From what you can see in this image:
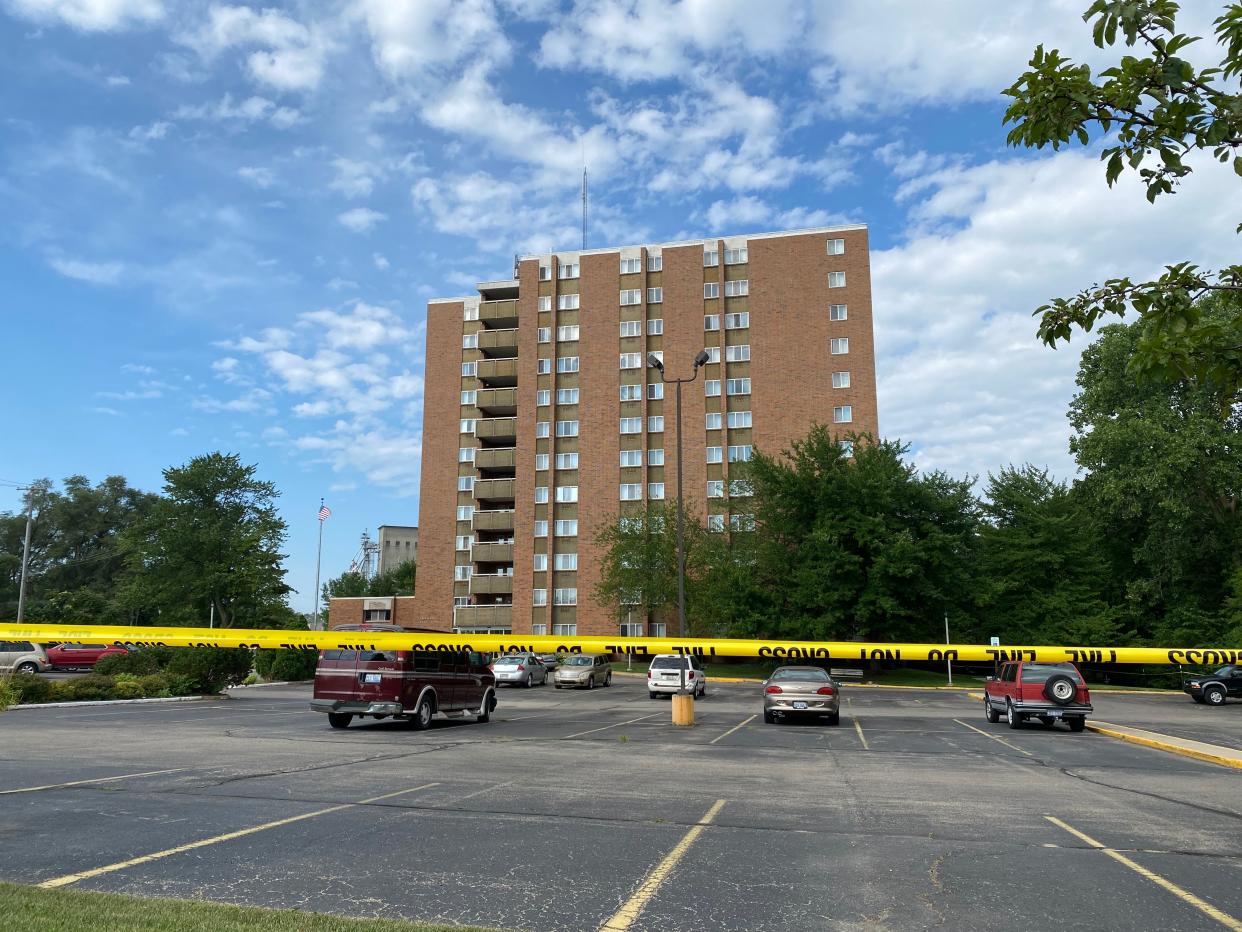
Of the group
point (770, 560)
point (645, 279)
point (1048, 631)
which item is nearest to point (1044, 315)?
point (770, 560)

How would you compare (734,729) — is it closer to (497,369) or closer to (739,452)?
(739,452)

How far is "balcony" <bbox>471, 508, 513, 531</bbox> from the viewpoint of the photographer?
71.8m

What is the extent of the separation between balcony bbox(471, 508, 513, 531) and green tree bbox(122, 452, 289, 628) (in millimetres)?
15432

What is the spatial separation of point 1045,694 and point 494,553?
54.4 meters

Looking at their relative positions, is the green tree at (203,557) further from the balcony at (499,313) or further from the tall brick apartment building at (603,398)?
the balcony at (499,313)

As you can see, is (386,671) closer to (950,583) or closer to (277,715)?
(277,715)

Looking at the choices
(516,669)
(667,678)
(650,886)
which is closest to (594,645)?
(650,886)

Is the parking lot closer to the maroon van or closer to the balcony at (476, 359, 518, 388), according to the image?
the maroon van

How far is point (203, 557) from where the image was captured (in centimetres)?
6384

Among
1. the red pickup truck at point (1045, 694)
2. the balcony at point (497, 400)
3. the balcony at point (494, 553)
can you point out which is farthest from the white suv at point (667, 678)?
the balcony at point (497, 400)

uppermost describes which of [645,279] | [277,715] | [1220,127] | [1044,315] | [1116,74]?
[645,279]

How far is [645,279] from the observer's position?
2847 inches

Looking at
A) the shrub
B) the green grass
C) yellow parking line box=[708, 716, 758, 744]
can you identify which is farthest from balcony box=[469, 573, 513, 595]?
the green grass

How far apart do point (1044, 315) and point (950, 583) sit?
49.8 metres
